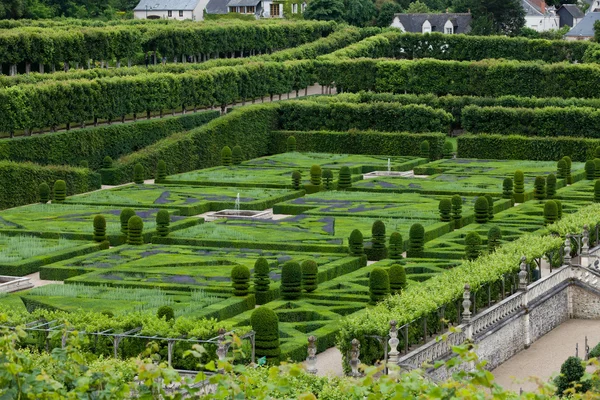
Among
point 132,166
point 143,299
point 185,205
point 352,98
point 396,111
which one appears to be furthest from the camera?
point 352,98

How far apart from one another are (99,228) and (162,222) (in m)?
2.22

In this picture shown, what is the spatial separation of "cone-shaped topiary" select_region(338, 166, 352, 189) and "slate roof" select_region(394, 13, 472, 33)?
6793cm

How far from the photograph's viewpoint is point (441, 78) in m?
89.6

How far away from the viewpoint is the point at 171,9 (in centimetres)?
13538

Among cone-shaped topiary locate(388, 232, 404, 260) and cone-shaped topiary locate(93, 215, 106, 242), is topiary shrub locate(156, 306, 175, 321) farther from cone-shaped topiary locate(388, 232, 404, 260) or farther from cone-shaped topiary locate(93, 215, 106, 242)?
cone-shaped topiary locate(93, 215, 106, 242)

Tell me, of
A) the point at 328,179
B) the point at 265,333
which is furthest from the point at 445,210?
the point at 265,333

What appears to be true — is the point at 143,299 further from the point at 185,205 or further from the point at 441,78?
the point at 441,78

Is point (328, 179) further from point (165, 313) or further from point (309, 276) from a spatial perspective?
point (165, 313)

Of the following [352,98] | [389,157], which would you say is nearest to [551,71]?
[352,98]

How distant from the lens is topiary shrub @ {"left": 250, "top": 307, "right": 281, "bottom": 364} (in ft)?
97.6

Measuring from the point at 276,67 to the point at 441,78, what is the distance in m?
11.2

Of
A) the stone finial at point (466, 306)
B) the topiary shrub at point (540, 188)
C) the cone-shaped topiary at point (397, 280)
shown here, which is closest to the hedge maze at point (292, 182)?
the cone-shaped topiary at point (397, 280)

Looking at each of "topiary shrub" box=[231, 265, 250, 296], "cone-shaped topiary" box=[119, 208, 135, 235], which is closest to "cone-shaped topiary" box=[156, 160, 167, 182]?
"cone-shaped topiary" box=[119, 208, 135, 235]

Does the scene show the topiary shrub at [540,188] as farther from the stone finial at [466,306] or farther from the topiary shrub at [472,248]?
the stone finial at [466,306]
